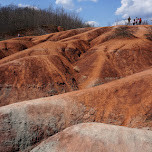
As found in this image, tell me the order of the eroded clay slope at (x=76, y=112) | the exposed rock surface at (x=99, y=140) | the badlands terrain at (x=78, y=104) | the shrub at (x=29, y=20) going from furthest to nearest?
1. the shrub at (x=29, y=20)
2. the eroded clay slope at (x=76, y=112)
3. the badlands terrain at (x=78, y=104)
4. the exposed rock surface at (x=99, y=140)

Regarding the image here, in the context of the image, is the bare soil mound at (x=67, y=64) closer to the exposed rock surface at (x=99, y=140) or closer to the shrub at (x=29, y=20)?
the exposed rock surface at (x=99, y=140)

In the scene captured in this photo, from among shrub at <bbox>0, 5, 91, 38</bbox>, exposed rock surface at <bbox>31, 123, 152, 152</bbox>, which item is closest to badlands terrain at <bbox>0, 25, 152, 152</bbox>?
exposed rock surface at <bbox>31, 123, 152, 152</bbox>

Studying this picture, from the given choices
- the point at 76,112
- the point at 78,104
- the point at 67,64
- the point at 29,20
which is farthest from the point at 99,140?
the point at 29,20

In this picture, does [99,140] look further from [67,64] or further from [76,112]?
[67,64]

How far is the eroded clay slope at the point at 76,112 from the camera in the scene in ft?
21.6

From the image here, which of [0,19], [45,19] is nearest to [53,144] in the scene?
[0,19]

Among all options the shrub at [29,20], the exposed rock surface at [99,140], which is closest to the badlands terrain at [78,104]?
the exposed rock surface at [99,140]

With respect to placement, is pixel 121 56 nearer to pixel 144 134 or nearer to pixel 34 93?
pixel 34 93

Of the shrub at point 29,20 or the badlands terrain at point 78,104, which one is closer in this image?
the badlands terrain at point 78,104

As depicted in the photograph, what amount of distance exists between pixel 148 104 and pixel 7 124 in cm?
668

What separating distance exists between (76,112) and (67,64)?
10745 mm

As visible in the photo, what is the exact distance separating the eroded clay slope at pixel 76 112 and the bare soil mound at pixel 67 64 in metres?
5.84

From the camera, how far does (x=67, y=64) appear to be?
18266 mm

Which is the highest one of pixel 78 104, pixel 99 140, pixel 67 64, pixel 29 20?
pixel 29 20
